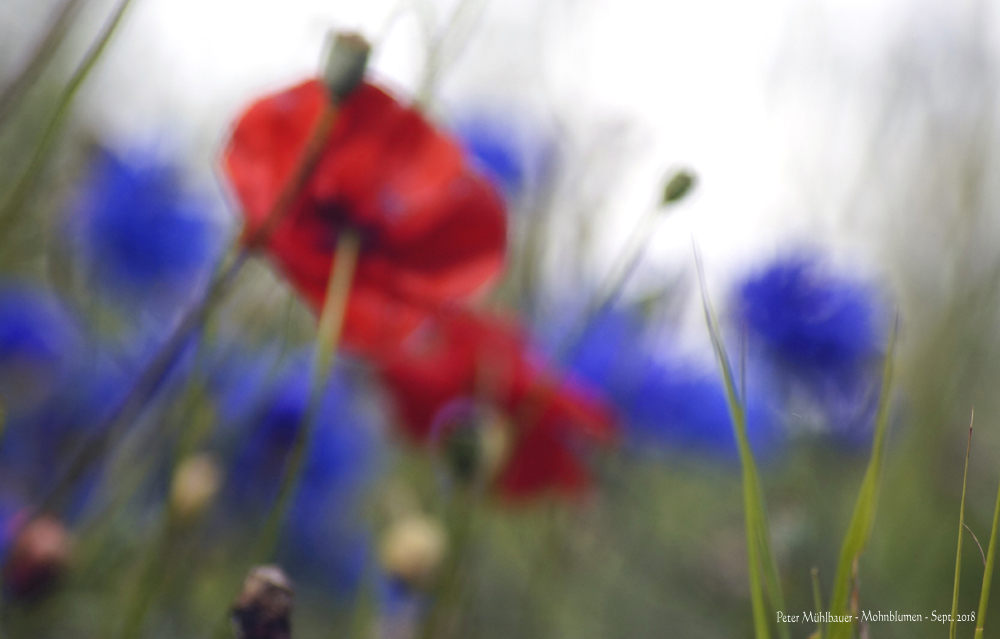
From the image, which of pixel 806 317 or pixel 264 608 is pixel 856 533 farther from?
pixel 806 317

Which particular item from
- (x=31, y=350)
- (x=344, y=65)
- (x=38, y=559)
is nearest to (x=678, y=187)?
(x=344, y=65)

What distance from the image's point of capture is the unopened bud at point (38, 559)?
10.4 inches

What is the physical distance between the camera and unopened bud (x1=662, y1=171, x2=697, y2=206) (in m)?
0.27

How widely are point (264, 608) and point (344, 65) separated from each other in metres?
0.16

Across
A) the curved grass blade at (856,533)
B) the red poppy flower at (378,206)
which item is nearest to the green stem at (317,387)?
the red poppy flower at (378,206)

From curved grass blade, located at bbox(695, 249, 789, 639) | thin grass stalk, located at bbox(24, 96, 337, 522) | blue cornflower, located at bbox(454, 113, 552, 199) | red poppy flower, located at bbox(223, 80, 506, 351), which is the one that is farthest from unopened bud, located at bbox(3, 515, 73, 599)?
blue cornflower, located at bbox(454, 113, 552, 199)

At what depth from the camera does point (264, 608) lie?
0.53ft

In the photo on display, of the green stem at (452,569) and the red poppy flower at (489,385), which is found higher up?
the red poppy flower at (489,385)

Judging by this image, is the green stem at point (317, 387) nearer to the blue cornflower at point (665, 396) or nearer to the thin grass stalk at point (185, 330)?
the thin grass stalk at point (185, 330)

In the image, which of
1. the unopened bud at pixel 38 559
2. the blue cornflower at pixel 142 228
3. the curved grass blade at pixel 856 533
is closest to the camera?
the curved grass blade at pixel 856 533

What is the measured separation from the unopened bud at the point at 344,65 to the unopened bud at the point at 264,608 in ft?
0.46

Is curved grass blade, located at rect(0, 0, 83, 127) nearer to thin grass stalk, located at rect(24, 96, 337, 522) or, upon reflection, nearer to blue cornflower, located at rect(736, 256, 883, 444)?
thin grass stalk, located at rect(24, 96, 337, 522)

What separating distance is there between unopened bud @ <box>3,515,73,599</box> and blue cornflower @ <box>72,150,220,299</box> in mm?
194

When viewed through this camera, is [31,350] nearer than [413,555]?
No
